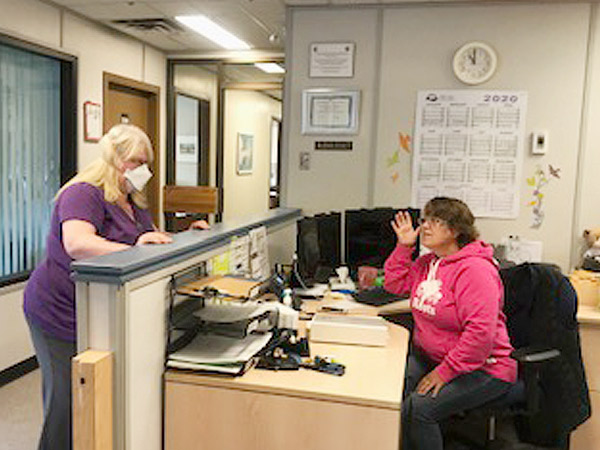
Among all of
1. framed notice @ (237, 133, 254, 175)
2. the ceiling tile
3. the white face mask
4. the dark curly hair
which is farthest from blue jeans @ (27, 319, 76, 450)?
framed notice @ (237, 133, 254, 175)

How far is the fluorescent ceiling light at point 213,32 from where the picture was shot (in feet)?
13.5

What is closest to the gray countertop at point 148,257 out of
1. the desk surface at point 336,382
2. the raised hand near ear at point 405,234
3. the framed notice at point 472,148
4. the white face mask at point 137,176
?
the white face mask at point 137,176

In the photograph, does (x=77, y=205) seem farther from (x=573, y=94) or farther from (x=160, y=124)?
(x=160, y=124)

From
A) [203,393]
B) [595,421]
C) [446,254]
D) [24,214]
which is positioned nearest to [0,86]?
[24,214]

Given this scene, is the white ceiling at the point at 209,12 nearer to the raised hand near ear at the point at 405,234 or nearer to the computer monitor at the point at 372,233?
the computer monitor at the point at 372,233

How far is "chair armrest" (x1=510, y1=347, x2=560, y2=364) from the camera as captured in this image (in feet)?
6.98

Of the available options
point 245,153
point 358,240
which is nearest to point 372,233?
point 358,240

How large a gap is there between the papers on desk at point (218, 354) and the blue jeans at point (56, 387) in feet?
1.26

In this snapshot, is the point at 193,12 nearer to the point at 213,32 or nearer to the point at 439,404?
the point at 213,32

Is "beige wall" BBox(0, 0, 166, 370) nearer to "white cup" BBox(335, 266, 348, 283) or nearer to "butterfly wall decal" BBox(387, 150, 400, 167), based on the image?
"white cup" BBox(335, 266, 348, 283)

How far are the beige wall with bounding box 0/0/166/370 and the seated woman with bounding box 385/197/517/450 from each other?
8.47 ft

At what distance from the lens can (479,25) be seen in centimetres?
344

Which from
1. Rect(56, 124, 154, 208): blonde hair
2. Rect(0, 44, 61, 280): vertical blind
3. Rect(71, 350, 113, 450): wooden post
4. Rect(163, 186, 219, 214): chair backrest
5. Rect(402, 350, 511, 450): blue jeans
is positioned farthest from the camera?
Rect(163, 186, 219, 214): chair backrest

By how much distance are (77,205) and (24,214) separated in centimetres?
217
